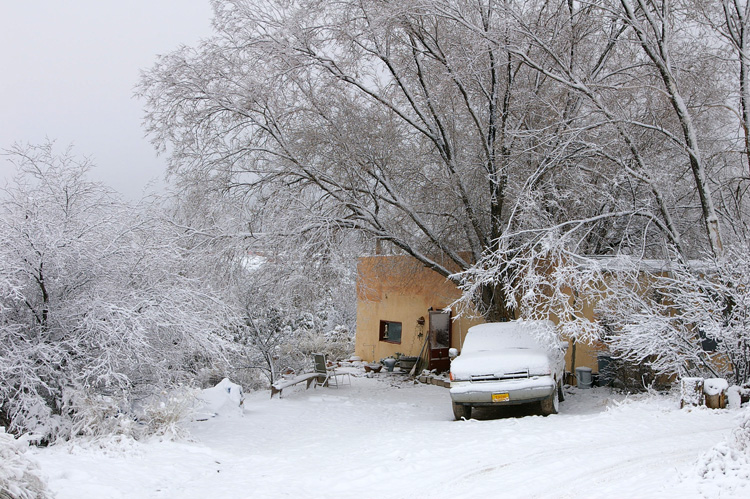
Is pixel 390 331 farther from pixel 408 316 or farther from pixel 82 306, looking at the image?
pixel 82 306

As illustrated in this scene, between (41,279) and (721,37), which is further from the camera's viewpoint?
(721,37)

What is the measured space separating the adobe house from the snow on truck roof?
3.51 metres

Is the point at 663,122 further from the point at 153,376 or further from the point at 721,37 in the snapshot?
the point at 153,376

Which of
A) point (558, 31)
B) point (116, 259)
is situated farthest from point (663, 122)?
point (116, 259)

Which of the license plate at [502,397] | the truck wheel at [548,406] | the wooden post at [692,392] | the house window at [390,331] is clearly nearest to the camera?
the wooden post at [692,392]

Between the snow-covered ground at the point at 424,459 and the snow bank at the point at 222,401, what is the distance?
0.62 ft

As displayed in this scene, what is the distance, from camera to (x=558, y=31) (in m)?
11.6

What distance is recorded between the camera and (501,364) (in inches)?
416

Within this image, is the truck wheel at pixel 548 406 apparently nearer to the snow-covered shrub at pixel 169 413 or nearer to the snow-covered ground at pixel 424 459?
the snow-covered ground at pixel 424 459

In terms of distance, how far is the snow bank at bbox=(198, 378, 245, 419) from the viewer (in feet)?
36.2

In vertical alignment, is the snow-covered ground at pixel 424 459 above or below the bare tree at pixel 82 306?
below

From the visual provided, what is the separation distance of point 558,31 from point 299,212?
6730 mm

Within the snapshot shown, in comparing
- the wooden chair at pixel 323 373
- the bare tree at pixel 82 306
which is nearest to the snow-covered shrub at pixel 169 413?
the bare tree at pixel 82 306

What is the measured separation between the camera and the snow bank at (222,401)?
36.2ft
